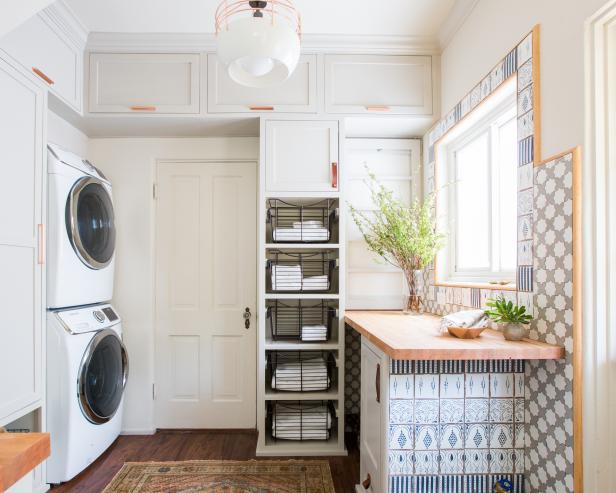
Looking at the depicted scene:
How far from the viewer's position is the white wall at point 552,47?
1472 mm

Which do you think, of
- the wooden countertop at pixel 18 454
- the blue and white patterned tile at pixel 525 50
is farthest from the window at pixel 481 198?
the wooden countertop at pixel 18 454

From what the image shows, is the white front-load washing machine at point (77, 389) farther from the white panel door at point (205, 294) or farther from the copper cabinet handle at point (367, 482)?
the copper cabinet handle at point (367, 482)

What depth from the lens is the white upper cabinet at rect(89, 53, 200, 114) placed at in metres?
2.71

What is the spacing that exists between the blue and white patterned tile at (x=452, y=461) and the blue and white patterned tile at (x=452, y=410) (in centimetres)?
12

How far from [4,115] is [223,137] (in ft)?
4.71

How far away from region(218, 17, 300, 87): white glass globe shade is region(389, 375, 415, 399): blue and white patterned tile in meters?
1.20

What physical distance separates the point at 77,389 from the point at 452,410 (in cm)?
194

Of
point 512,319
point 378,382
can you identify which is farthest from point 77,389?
point 512,319

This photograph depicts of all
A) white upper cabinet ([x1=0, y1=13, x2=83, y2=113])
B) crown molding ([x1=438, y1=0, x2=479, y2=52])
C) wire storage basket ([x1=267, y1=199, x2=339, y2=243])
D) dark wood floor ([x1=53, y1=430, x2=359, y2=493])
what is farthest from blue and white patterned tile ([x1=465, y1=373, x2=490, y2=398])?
white upper cabinet ([x1=0, y1=13, x2=83, y2=113])

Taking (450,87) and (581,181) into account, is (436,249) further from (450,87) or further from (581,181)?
(581,181)

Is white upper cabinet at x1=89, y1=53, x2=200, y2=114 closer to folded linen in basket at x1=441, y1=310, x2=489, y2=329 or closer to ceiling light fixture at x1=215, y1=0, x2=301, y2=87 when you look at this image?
ceiling light fixture at x1=215, y1=0, x2=301, y2=87

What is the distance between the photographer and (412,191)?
315 cm

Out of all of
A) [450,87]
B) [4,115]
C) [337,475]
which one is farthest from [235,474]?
[450,87]

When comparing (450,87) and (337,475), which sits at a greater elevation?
(450,87)
